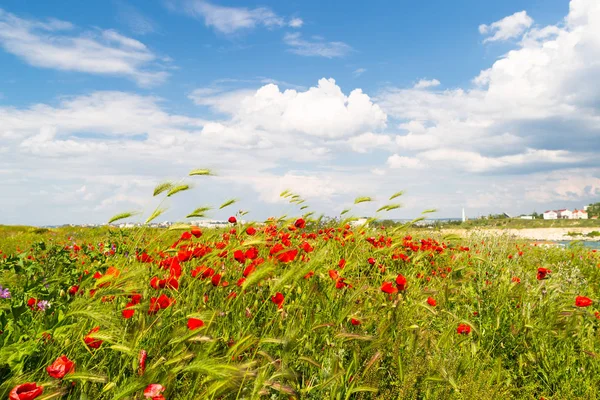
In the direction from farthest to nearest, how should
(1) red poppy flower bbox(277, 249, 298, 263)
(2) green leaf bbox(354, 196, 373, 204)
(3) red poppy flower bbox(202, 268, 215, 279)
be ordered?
(2) green leaf bbox(354, 196, 373, 204), (1) red poppy flower bbox(277, 249, 298, 263), (3) red poppy flower bbox(202, 268, 215, 279)

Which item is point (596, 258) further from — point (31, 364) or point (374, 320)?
point (31, 364)

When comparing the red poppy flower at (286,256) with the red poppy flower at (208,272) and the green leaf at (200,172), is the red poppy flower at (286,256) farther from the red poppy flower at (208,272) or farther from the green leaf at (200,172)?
the green leaf at (200,172)

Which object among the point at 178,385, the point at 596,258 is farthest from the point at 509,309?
the point at 596,258

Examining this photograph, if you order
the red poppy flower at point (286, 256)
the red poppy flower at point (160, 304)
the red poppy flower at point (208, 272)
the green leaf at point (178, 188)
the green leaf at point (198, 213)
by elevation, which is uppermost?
the green leaf at point (178, 188)

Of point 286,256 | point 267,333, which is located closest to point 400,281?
point 286,256

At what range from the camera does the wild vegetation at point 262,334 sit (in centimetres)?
199

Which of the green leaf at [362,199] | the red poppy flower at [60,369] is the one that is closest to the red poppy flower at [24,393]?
the red poppy flower at [60,369]

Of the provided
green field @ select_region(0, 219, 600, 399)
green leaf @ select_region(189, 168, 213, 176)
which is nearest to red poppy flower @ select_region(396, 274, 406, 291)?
green field @ select_region(0, 219, 600, 399)

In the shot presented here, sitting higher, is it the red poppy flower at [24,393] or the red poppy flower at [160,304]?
the red poppy flower at [160,304]

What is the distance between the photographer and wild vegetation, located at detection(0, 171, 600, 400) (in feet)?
6.54

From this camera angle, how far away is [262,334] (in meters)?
2.65

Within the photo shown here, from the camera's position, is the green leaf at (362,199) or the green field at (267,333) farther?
the green leaf at (362,199)

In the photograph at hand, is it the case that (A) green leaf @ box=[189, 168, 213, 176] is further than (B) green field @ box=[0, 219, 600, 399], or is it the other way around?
(A) green leaf @ box=[189, 168, 213, 176]

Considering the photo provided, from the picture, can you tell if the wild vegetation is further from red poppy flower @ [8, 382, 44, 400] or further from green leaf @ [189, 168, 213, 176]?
green leaf @ [189, 168, 213, 176]
